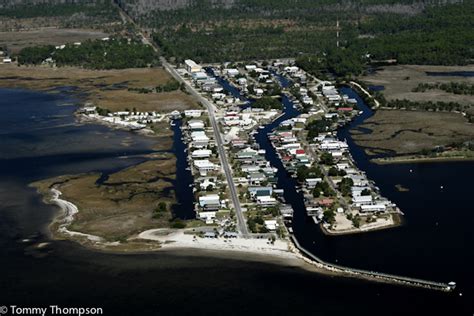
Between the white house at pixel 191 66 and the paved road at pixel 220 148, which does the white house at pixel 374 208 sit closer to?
the paved road at pixel 220 148

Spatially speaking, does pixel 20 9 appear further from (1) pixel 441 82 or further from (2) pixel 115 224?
(2) pixel 115 224

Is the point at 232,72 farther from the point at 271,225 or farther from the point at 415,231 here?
the point at 415,231

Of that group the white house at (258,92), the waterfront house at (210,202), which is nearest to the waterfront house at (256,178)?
the waterfront house at (210,202)

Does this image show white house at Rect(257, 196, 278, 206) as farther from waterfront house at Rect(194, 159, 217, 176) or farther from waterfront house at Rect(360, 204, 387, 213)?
waterfront house at Rect(194, 159, 217, 176)

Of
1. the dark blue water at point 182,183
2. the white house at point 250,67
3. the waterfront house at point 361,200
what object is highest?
the white house at point 250,67

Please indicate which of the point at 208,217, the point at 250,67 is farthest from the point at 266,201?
the point at 250,67
